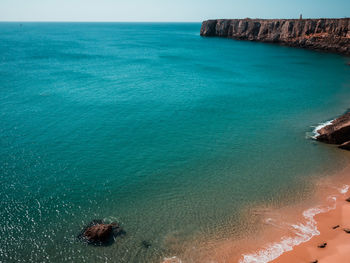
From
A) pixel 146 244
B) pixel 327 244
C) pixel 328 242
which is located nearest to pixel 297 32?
pixel 328 242

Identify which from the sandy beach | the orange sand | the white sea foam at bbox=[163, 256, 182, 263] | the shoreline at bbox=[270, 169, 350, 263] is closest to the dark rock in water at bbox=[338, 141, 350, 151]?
the shoreline at bbox=[270, 169, 350, 263]

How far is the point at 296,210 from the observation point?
21.7 metres

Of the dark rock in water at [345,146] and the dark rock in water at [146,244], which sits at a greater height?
the dark rock in water at [345,146]

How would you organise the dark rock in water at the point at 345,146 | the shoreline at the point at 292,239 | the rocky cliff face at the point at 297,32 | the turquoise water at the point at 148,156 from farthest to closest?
the rocky cliff face at the point at 297,32
the dark rock in water at the point at 345,146
the turquoise water at the point at 148,156
the shoreline at the point at 292,239

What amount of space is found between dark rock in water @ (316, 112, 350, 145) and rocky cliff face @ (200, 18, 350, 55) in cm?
7143

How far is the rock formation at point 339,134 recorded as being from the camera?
3070 centimetres

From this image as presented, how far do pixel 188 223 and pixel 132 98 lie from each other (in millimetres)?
30637

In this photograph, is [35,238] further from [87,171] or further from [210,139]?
[210,139]

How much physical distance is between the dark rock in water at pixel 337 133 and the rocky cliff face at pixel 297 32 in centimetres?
7143

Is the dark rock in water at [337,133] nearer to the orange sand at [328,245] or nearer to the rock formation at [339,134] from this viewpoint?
the rock formation at [339,134]

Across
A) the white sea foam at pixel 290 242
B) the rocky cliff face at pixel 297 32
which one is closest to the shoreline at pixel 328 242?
the white sea foam at pixel 290 242

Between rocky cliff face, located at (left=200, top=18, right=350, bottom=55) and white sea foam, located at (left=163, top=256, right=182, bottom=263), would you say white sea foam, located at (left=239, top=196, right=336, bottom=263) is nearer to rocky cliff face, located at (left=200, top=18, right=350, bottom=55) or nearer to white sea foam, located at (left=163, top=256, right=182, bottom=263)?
white sea foam, located at (left=163, top=256, right=182, bottom=263)

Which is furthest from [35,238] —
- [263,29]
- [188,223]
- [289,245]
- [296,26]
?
[263,29]

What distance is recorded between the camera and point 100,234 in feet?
60.0
